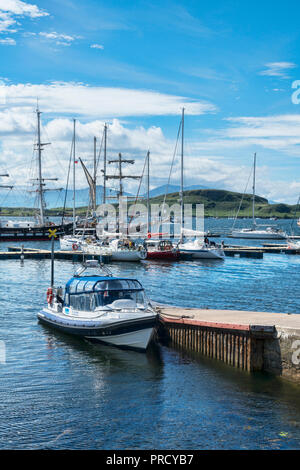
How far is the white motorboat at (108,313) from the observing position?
958 inches

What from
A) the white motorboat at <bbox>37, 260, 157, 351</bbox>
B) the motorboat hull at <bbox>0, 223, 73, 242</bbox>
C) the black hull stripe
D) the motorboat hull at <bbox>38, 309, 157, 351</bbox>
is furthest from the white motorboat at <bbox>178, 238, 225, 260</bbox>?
the motorboat hull at <bbox>0, 223, 73, 242</bbox>

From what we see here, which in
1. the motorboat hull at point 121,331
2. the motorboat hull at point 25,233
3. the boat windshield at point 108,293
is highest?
the motorboat hull at point 25,233

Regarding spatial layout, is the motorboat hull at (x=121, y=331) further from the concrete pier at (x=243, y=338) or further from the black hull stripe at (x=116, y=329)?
the concrete pier at (x=243, y=338)

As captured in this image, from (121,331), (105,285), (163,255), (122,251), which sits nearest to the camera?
(121,331)

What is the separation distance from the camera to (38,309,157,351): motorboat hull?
24.1 metres

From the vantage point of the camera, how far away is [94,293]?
86.0ft

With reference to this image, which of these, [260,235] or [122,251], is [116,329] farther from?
[260,235]

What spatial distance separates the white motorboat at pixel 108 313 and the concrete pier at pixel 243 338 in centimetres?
182

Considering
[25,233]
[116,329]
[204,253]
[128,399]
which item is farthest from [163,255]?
A: [25,233]

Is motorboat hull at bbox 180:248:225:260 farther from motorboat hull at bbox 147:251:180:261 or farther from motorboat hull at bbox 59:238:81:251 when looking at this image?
motorboat hull at bbox 59:238:81:251

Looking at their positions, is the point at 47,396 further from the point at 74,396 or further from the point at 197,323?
the point at 197,323

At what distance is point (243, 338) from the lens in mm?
21672

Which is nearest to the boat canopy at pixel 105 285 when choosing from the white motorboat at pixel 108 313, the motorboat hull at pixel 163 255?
the white motorboat at pixel 108 313

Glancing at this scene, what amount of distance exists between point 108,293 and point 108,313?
3.89 ft
